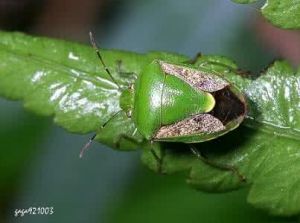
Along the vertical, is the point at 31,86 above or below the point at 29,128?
above

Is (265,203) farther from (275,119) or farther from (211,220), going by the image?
(211,220)

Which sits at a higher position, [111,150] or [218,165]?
[218,165]

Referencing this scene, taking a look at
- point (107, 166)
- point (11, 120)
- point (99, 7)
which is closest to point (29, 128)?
point (11, 120)

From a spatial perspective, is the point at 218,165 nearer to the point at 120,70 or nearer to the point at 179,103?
the point at 179,103

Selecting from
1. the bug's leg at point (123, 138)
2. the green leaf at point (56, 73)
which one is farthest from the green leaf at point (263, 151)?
the green leaf at point (56, 73)

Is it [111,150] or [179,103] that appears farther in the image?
[111,150]

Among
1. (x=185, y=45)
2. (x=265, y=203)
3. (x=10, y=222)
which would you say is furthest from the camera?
(x=185, y=45)

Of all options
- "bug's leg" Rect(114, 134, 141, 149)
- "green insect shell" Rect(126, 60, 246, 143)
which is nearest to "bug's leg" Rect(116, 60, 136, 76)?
"green insect shell" Rect(126, 60, 246, 143)

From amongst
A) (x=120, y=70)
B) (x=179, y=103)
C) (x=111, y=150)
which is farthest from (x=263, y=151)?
(x=111, y=150)
